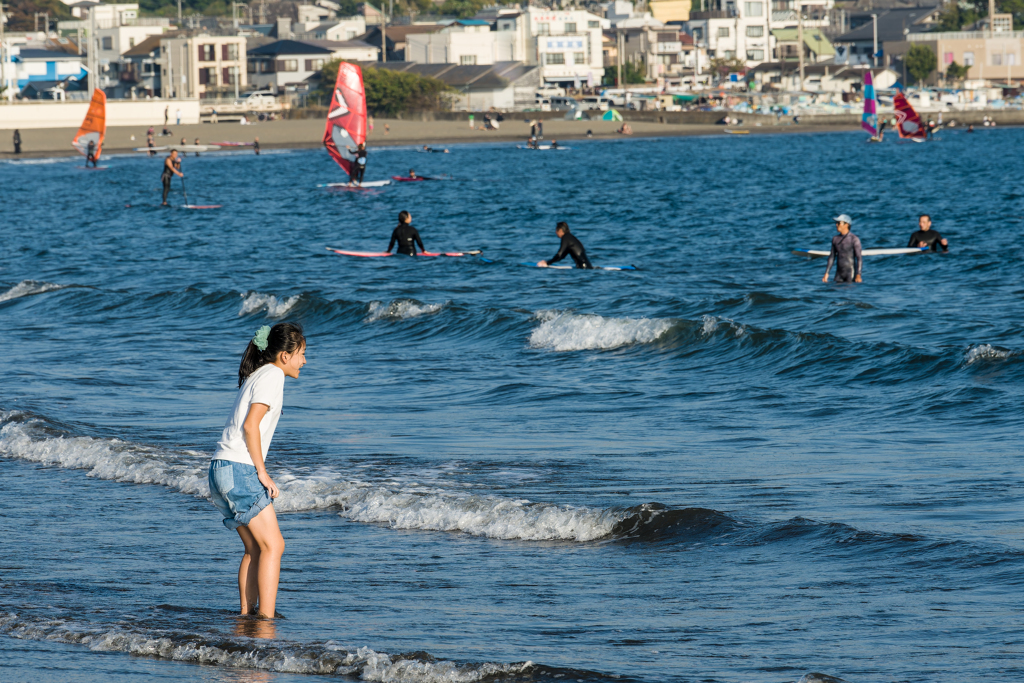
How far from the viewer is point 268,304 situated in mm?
20641

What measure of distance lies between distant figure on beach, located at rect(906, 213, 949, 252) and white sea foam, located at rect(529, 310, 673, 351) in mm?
9318

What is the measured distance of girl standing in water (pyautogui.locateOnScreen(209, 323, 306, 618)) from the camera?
6148mm

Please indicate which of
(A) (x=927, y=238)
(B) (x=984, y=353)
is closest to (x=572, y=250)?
(A) (x=927, y=238)

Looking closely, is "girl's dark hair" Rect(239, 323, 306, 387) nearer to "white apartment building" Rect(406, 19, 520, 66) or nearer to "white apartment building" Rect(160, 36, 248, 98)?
"white apartment building" Rect(160, 36, 248, 98)

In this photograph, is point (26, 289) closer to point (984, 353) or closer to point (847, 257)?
point (847, 257)

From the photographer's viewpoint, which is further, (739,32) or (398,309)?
(739,32)

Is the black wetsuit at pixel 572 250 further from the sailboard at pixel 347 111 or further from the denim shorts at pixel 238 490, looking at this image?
the sailboard at pixel 347 111

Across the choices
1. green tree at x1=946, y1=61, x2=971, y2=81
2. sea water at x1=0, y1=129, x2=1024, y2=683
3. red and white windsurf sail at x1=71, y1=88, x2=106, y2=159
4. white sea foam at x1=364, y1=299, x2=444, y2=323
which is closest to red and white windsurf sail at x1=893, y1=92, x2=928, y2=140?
green tree at x1=946, y1=61, x2=971, y2=81

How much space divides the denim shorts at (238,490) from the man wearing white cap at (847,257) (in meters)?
16.4

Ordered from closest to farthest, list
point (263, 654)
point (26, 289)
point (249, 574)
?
point (263, 654) → point (249, 574) → point (26, 289)

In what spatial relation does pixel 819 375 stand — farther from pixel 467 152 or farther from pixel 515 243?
pixel 467 152

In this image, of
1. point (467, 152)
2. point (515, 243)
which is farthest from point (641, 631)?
point (467, 152)

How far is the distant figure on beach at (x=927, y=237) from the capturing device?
79.2 feet

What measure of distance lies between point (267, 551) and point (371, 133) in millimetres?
91014
